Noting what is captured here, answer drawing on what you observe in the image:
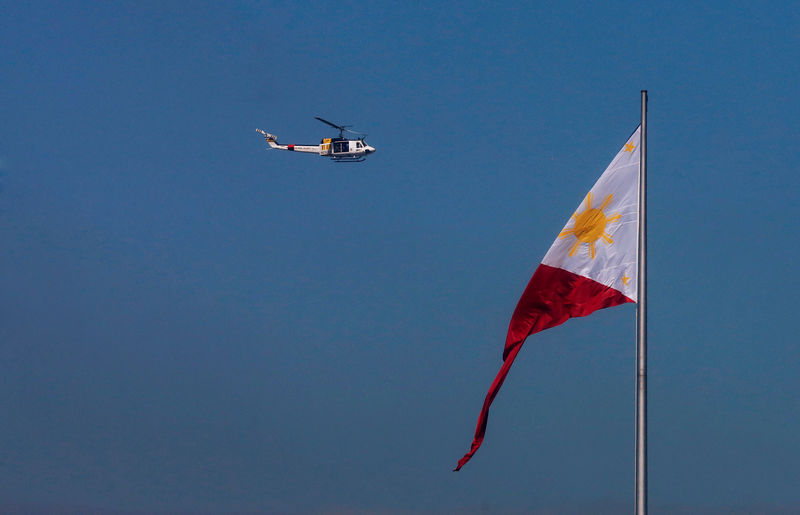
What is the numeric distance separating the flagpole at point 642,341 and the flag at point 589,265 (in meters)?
0.90

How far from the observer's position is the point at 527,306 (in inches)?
1324

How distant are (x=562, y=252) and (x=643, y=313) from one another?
12.8 ft

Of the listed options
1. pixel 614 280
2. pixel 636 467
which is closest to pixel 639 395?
pixel 636 467

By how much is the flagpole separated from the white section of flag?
2.67 feet

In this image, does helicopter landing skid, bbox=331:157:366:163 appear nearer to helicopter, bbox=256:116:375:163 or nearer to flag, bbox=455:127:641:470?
helicopter, bbox=256:116:375:163

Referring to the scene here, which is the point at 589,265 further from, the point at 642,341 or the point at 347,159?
the point at 347,159

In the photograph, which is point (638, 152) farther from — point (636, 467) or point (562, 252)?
point (636, 467)

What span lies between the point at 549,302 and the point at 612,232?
2.83m

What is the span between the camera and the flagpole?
95.0 feet

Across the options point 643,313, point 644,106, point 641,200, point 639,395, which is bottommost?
point 639,395

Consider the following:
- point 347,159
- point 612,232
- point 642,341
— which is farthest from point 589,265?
point 347,159

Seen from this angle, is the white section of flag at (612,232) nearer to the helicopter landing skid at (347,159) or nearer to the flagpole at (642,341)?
the flagpole at (642,341)

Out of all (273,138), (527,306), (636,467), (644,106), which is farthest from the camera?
(273,138)

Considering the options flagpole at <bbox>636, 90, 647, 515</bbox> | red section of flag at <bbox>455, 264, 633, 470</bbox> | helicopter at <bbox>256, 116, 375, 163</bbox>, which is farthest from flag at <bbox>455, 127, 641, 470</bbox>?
helicopter at <bbox>256, 116, 375, 163</bbox>
